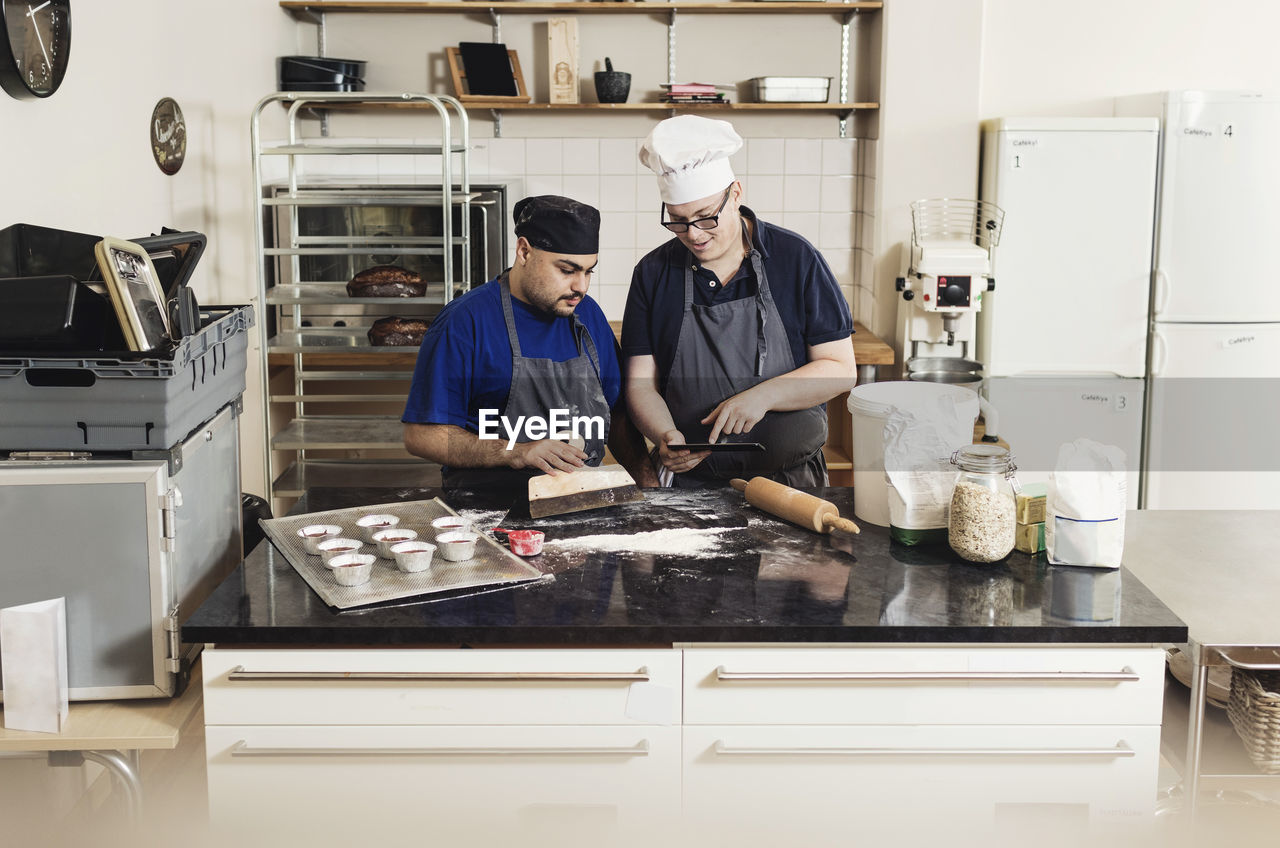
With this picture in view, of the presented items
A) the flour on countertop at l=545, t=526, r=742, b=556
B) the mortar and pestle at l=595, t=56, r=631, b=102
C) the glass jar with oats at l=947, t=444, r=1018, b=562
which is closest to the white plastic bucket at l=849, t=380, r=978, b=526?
the glass jar with oats at l=947, t=444, r=1018, b=562

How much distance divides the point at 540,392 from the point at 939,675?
1.15 metres

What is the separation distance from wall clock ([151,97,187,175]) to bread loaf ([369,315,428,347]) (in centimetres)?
85

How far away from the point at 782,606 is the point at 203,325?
1.17 m

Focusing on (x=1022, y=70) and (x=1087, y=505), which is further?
(x=1022, y=70)

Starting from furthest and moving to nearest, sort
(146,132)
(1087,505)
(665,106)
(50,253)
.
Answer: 1. (665,106)
2. (146,132)
3. (50,253)
4. (1087,505)

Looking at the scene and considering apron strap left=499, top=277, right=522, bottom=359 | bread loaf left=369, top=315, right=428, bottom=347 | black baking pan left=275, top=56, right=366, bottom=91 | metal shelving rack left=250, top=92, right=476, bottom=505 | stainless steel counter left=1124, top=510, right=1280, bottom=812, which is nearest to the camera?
stainless steel counter left=1124, top=510, right=1280, bottom=812

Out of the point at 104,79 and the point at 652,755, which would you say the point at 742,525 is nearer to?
the point at 652,755

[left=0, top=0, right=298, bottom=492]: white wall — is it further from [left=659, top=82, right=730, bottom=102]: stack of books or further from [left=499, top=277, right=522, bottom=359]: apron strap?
[left=659, top=82, right=730, bottom=102]: stack of books

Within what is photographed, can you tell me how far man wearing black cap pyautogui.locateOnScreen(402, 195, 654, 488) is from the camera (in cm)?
244

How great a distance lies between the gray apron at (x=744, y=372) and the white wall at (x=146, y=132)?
156 cm

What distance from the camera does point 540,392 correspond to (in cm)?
255

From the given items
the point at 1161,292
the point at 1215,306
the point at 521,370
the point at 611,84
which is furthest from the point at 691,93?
the point at 521,370

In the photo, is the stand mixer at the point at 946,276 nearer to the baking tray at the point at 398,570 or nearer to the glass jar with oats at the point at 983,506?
the glass jar with oats at the point at 983,506

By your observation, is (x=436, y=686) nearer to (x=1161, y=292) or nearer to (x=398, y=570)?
(x=398, y=570)
